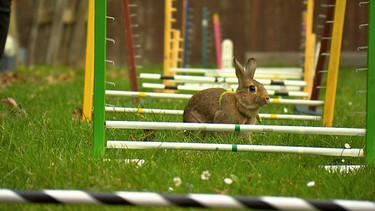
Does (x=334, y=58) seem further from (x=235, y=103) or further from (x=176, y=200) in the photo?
(x=176, y=200)

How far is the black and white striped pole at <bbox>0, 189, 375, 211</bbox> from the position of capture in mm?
2086

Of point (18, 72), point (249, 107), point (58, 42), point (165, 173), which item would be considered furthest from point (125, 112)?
point (58, 42)

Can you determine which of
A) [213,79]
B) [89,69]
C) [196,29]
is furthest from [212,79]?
[196,29]

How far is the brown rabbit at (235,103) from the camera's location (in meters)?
4.07

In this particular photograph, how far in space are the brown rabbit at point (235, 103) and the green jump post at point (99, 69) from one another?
3.43 feet

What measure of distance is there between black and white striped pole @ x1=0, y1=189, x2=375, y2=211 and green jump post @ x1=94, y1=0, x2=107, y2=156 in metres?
1.12

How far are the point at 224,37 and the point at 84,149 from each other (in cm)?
849

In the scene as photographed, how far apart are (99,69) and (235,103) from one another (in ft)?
3.97

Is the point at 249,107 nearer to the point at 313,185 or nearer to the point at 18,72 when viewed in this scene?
the point at 313,185

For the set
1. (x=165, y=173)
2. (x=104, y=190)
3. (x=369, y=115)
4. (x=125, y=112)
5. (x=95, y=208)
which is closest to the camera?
(x=95, y=208)

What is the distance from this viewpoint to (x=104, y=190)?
273cm

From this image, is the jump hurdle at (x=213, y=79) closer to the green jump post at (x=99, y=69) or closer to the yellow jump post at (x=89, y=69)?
the yellow jump post at (x=89, y=69)

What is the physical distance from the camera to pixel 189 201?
2.11m

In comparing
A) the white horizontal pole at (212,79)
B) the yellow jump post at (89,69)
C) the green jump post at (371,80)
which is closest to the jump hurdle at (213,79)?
the white horizontal pole at (212,79)
